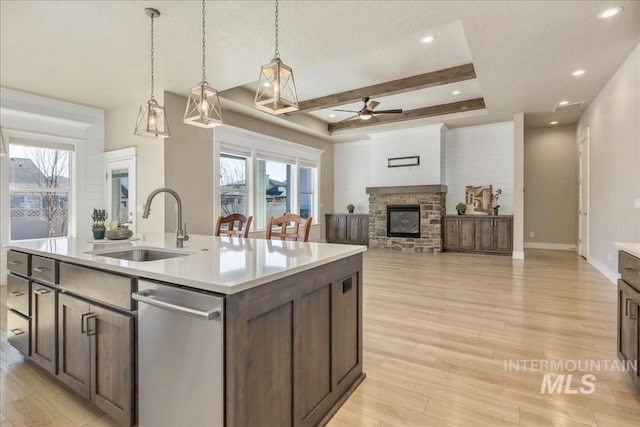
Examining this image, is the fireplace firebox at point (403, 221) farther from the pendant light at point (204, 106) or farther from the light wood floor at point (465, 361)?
the pendant light at point (204, 106)

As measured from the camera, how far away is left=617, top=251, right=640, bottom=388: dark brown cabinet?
1.83 m

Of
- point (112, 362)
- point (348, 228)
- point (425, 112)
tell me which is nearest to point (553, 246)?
point (425, 112)

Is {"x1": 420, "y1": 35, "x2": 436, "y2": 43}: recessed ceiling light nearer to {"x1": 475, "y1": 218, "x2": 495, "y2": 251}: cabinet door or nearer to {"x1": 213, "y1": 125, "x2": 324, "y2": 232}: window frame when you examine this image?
{"x1": 213, "y1": 125, "x2": 324, "y2": 232}: window frame

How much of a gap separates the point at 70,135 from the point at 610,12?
7.15 meters

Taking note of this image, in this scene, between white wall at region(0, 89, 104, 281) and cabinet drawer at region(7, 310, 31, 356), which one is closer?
cabinet drawer at region(7, 310, 31, 356)

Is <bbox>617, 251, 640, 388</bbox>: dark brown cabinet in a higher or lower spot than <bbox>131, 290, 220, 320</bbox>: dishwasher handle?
lower

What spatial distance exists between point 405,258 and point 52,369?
5.80 metres

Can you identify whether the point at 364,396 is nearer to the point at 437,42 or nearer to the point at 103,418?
the point at 103,418

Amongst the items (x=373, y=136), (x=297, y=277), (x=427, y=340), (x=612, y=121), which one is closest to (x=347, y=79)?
(x=373, y=136)

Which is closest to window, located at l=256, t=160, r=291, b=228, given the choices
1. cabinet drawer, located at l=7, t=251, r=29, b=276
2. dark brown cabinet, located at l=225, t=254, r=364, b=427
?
cabinet drawer, located at l=7, t=251, r=29, b=276

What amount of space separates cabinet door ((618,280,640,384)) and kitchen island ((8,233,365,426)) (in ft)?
5.04

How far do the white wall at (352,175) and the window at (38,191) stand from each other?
615 cm

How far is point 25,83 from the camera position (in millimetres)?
4500

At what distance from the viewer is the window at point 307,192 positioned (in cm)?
840
